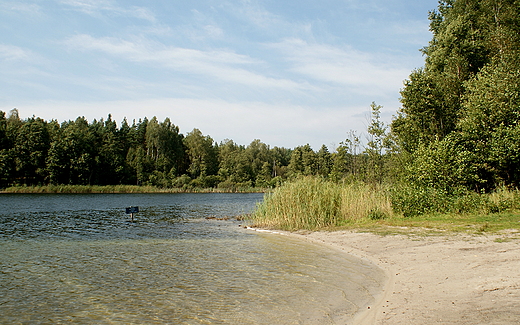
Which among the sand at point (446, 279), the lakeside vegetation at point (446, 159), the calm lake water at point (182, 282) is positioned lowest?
the calm lake water at point (182, 282)

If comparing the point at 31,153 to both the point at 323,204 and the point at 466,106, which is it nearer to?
the point at 323,204

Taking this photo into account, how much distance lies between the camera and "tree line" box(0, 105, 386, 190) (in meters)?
80.8

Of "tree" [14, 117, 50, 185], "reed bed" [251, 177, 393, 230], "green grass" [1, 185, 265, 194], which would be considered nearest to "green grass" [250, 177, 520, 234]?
"reed bed" [251, 177, 393, 230]

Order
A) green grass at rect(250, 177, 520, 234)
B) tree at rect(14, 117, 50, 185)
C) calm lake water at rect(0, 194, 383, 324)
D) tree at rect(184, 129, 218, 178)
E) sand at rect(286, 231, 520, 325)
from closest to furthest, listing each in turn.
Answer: sand at rect(286, 231, 520, 325) → calm lake water at rect(0, 194, 383, 324) → green grass at rect(250, 177, 520, 234) → tree at rect(14, 117, 50, 185) → tree at rect(184, 129, 218, 178)

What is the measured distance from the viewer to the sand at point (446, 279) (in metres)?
5.71

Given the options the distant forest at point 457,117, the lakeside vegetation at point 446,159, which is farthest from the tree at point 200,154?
the lakeside vegetation at point 446,159

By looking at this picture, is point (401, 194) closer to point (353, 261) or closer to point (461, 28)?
point (353, 261)

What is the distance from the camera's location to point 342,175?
26031 mm

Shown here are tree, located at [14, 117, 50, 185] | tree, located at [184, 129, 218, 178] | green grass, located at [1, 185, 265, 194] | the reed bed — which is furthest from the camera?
tree, located at [184, 129, 218, 178]

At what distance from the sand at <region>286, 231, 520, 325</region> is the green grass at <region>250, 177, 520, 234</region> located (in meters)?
3.41

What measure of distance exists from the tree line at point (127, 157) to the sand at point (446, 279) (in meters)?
46.2

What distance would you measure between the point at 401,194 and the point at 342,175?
285 inches

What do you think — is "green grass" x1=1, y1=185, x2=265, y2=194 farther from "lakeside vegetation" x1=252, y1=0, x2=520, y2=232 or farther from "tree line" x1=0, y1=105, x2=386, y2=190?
"lakeside vegetation" x1=252, y1=0, x2=520, y2=232

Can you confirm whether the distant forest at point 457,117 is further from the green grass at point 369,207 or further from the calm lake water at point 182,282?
the calm lake water at point 182,282
